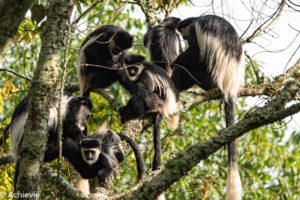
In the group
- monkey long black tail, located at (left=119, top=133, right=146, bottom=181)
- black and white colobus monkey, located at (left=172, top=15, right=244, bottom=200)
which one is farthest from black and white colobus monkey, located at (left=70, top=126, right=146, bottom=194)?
black and white colobus monkey, located at (left=172, top=15, right=244, bottom=200)

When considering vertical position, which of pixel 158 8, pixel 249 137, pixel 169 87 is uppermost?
pixel 158 8

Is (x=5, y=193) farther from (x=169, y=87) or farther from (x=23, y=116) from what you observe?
(x=169, y=87)

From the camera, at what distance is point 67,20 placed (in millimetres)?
1485

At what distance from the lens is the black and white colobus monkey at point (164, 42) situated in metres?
4.16

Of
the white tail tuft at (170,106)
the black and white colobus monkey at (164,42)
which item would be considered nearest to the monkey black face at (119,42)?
the black and white colobus monkey at (164,42)

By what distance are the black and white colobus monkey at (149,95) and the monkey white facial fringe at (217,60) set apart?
1.69 feet

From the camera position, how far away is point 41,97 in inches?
54.2

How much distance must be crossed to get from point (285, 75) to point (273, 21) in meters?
0.53

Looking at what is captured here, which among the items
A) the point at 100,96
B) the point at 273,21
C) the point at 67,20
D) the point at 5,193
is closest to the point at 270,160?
the point at 273,21

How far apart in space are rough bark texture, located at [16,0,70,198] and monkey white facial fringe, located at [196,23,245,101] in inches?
93.7

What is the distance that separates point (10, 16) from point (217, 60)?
9.45ft

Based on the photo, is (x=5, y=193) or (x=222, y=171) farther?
(x=222, y=171)

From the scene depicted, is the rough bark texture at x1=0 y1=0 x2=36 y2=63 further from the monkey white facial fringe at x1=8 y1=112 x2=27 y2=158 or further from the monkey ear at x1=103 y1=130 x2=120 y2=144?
the monkey ear at x1=103 y1=130 x2=120 y2=144

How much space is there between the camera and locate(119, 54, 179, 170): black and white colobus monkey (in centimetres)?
319
